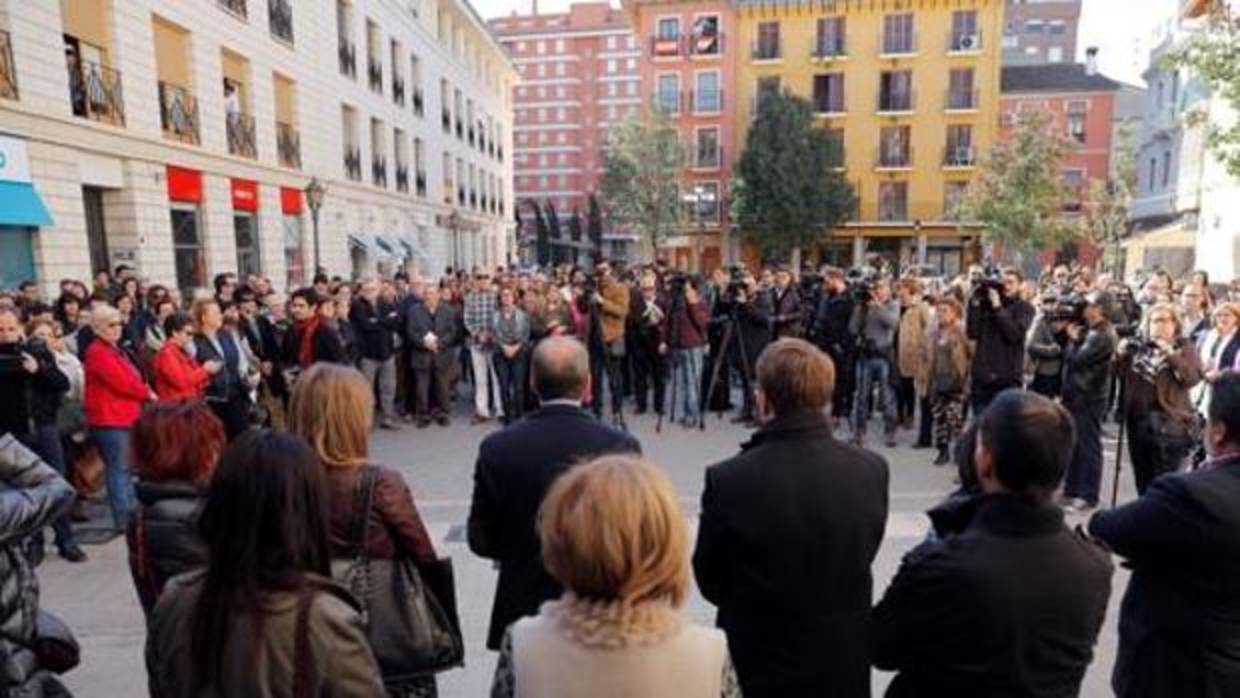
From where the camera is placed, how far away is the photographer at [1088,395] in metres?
6.37

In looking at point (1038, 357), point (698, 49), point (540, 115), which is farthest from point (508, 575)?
point (540, 115)

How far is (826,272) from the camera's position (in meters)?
10.1

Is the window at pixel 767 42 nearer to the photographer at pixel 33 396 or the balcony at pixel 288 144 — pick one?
the balcony at pixel 288 144

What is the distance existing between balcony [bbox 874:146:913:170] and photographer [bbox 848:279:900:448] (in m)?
35.4

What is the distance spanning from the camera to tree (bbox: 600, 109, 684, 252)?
40.9 m

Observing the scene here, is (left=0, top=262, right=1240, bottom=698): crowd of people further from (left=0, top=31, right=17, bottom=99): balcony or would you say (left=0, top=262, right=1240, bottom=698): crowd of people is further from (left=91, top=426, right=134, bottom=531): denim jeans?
(left=0, top=31, right=17, bottom=99): balcony

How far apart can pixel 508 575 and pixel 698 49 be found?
142ft

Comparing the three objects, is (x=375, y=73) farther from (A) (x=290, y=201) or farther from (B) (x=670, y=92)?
(B) (x=670, y=92)

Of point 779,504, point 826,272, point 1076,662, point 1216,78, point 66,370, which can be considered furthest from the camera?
point 1216,78

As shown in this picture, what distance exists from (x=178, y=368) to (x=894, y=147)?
41150 millimetres

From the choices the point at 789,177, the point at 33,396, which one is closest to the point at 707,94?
the point at 789,177

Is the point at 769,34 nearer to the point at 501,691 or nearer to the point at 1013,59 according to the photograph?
the point at 1013,59

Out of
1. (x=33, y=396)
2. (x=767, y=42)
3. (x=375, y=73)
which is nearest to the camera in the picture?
(x=33, y=396)

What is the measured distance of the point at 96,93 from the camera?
1272 cm
